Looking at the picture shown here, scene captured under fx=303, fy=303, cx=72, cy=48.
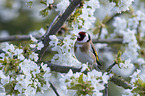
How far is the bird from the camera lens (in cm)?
464

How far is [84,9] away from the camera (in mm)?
4137

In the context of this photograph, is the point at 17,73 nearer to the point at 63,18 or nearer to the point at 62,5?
the point at 63,18

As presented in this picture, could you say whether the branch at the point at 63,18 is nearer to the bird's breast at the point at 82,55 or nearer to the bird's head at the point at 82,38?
the bird's breast at the point at 82,55

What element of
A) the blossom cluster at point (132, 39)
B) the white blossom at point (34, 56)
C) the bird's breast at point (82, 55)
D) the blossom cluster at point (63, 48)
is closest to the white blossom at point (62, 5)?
the blossom cluster at point (63, 48)

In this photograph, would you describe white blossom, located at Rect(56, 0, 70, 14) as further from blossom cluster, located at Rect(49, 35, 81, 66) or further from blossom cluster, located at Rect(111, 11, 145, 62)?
blossom cluster, located at Rect(111, 11, 145, 62)

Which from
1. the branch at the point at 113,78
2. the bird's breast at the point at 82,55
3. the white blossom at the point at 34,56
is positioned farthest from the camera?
the bird's breast at the point at 82,55

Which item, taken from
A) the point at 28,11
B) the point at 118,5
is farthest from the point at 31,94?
the point at 28,11

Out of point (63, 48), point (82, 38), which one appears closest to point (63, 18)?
point (63, 48)

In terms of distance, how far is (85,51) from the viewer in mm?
4742

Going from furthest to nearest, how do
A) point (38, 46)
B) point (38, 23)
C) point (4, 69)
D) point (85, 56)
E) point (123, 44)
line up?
point (38, 23) → point (123, 44) → point (85, 56) → point (38, 46) → point (4, 69)

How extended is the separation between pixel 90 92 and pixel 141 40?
14.3ft

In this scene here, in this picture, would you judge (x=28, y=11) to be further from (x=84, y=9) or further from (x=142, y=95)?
(x=142, y=95)

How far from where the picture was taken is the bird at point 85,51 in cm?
464

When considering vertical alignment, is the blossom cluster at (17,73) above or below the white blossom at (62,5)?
below
